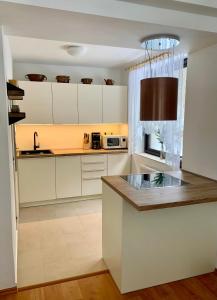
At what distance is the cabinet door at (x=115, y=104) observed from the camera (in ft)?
14.3

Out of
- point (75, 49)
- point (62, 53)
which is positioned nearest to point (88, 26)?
point (75, 49)

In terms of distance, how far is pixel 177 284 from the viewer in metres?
2.20

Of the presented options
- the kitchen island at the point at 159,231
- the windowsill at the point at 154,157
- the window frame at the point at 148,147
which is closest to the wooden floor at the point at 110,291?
the kitchen island at the point at 159,231

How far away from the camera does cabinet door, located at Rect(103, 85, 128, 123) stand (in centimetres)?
436

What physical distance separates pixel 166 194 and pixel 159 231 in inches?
13.6

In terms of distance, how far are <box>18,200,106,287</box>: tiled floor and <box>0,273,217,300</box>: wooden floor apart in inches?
5.3

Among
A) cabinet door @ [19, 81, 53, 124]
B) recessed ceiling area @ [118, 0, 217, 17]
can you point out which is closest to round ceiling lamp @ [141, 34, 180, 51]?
recessed ceiling area @ [118, 0, 217, 17]

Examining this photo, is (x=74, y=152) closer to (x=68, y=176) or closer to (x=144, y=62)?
(x=68, y=176)

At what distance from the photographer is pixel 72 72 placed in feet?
14.4

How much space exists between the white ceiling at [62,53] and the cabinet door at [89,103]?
433 mm

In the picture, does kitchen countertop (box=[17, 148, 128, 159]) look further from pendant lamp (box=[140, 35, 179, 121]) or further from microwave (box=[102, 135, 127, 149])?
pendant lamp (box=[140, 35, 179, 121])

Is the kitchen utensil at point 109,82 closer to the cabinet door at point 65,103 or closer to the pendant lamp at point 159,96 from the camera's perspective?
the cabinet door at point 65,103

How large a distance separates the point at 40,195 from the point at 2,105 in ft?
7.63

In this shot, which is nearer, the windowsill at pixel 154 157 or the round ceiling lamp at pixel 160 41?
the round ceiling lamp at pixel 160 41
